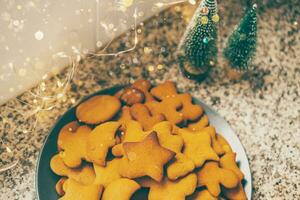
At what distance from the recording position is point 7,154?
0.85 meters

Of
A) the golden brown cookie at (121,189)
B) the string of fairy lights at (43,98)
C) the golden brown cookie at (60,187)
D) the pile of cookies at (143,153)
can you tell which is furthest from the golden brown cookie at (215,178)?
the string of fairy lights at (43,98)

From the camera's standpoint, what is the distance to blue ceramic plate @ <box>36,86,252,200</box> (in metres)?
0.73

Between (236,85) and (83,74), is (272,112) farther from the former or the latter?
(83,74)

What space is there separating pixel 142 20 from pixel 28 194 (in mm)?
449

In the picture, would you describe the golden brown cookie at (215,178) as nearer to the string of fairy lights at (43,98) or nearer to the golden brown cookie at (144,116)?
the golden brown cookie at (144,116)

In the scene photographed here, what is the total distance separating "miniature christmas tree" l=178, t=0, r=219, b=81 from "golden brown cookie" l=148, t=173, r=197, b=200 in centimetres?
28

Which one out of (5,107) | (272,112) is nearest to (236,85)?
(272,112)

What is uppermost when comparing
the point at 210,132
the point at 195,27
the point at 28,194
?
the point at 195,27

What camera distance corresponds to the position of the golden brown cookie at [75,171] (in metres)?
0.72

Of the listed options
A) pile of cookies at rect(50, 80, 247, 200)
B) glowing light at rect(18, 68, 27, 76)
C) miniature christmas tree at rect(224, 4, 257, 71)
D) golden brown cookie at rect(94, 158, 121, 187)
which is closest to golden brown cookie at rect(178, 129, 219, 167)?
pile of cookies at rect(50, 80, 247, 200)

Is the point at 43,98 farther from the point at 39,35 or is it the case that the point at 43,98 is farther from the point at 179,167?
the point at 179,167

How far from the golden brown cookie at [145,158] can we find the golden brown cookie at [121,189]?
0.03ft

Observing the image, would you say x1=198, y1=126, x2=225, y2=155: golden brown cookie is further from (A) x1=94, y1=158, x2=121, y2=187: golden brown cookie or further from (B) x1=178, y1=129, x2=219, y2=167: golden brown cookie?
(A) x1=94, y1=158, x2=121, y2=187: golden brown cookie

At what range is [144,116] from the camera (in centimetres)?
77
